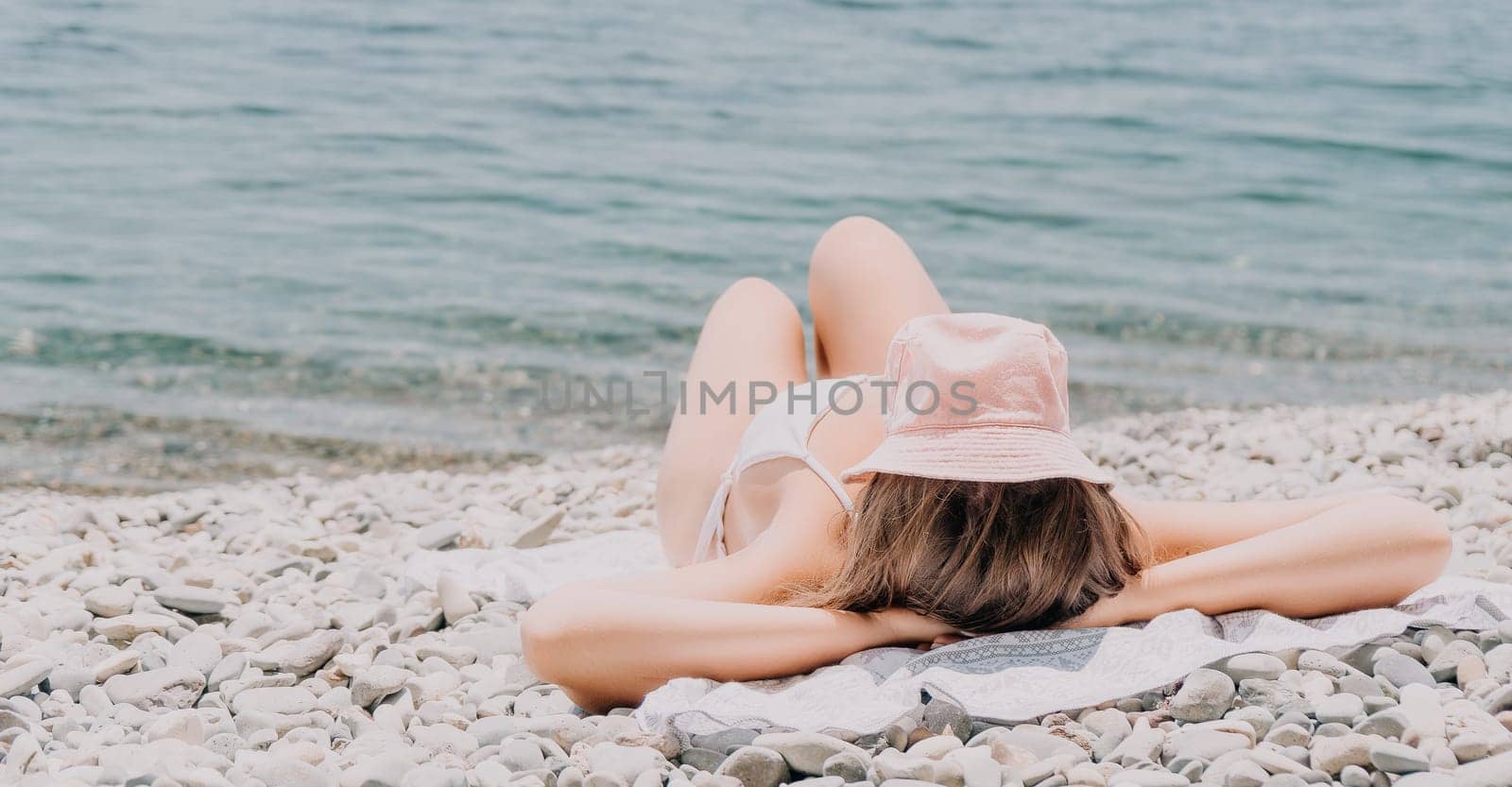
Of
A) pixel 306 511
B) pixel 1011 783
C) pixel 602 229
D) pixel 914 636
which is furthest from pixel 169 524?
pixel 602 229

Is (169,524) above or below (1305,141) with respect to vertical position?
below

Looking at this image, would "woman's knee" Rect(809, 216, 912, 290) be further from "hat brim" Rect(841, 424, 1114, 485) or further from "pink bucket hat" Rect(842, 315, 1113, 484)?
"hat brim" Rect(841, 424, 1114, 485)

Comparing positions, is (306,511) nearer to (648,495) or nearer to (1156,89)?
Answer: (648,495)

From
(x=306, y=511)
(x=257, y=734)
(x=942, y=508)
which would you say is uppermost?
(x=942, y=508)

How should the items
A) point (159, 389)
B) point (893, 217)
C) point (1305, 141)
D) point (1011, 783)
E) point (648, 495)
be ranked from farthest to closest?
point (1305, 141) → point (893, 217) → point (159, 389) → point (648, 495) → point (1011, 783)

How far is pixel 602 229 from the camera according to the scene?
10266mm

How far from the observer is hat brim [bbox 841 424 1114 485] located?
2686mm

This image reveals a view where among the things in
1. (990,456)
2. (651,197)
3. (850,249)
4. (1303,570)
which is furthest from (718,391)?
(651,197)

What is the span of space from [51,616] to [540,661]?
1.51 m

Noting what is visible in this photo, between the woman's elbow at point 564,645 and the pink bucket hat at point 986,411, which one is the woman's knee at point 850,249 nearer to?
the pink bucket hat at point 986,411

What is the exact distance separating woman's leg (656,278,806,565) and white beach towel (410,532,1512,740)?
0.98m

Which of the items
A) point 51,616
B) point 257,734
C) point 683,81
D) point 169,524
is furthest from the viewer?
point 683,81

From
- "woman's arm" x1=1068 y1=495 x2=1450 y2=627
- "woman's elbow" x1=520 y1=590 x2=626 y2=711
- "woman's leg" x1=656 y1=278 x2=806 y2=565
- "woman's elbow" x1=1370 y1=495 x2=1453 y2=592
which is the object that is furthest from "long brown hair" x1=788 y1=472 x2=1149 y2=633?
"woman's leg" x1=656 y1=278 x2=806 y2=565

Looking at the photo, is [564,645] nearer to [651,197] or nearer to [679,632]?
[679,632]
